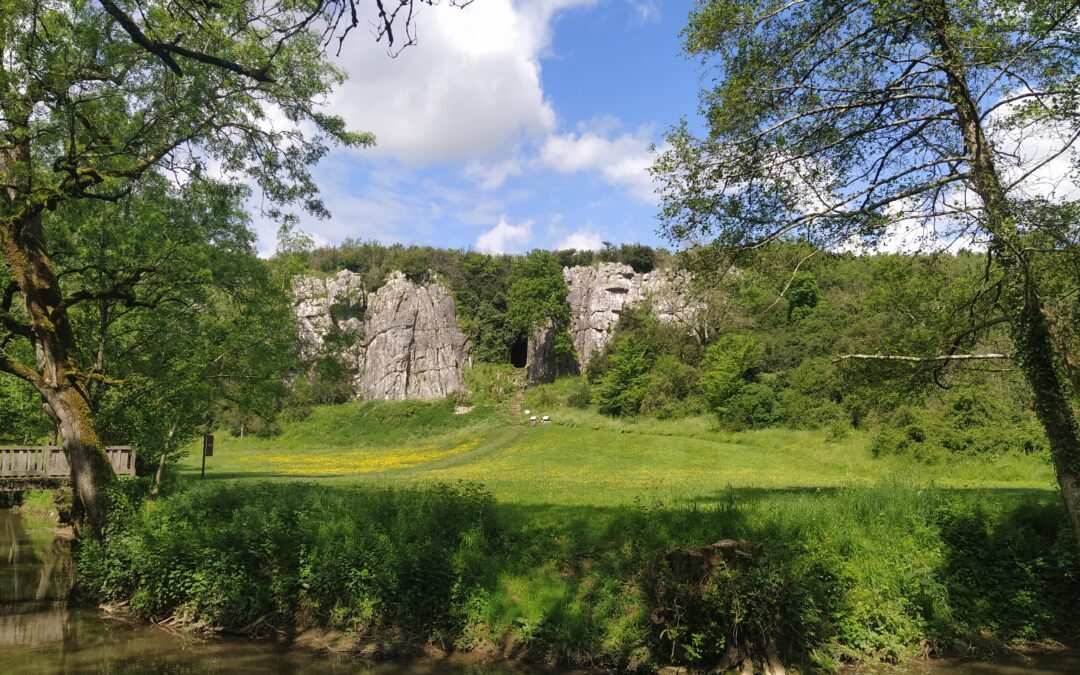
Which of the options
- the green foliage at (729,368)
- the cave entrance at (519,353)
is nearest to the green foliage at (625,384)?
the green foliage at (729,368)

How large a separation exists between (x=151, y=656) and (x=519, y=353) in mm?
65601

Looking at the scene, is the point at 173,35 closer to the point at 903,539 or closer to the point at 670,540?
the point at 670,540

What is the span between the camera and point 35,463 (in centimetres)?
1700

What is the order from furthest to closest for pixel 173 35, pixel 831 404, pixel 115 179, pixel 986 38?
1. pixel 831 404
2. pixel 115 179
3. pixel 173 35
4. pixel 986 38

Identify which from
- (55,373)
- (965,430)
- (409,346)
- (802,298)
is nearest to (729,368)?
(965,430)

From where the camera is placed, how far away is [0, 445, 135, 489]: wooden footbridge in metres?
16.6

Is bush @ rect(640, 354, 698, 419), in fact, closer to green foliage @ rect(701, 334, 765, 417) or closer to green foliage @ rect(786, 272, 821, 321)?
green foliage @ rect(701, 334, 765, 417)

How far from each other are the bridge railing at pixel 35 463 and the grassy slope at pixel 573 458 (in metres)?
8.51

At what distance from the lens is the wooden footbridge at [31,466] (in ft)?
54.6

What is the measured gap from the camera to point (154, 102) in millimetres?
14062

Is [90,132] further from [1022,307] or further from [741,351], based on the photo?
[741,351]

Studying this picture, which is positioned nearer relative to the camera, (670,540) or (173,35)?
(670,540)

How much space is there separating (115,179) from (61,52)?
8.59 ft

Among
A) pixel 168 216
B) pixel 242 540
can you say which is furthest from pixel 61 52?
pixel 242 540
